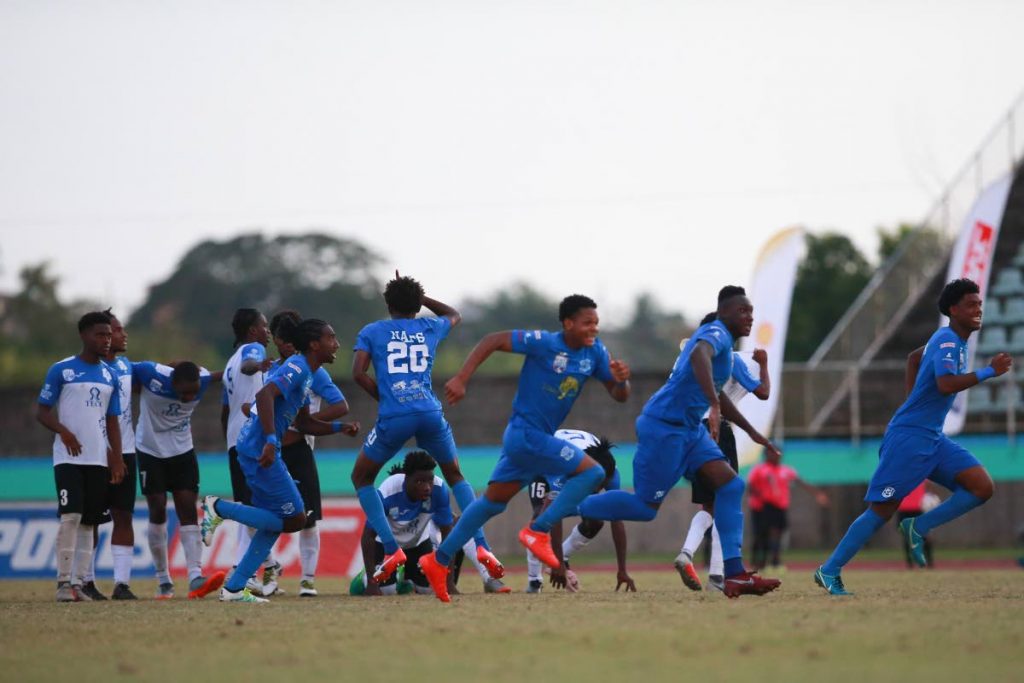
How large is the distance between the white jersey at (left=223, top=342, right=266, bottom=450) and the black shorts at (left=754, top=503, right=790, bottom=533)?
10.2 m

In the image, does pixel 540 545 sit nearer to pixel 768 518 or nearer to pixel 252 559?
pixel 252 559

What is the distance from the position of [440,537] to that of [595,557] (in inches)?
514

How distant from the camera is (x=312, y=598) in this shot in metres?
12.7

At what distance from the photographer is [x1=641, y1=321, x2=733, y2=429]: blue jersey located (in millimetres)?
10894

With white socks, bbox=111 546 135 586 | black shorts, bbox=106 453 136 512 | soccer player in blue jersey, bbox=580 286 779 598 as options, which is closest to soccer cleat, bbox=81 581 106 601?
white socks, bbox=111 546 135 586

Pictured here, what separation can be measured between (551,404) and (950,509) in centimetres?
338

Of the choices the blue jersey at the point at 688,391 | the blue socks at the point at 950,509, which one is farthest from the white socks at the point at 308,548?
the blue socks at the point at 950,509

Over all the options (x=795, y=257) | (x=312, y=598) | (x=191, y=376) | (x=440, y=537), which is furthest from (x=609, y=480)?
(x=795, y=257)

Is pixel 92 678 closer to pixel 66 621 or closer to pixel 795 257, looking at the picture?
pixel 66 621

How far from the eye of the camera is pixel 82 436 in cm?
1305

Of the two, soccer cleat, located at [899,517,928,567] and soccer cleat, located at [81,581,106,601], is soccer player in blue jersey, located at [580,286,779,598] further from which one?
soccer cleat, located at [81,581,106,601]

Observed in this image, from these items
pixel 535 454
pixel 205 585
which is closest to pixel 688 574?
pixel 535 454

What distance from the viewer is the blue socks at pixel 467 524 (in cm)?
1090

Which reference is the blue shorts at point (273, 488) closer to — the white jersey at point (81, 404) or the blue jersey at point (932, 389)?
the white jersey at point (81, 404)
